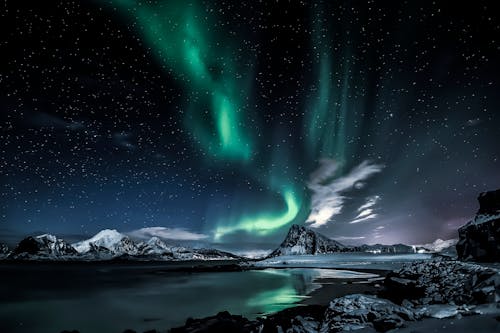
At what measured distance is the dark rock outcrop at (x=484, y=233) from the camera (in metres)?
20.3

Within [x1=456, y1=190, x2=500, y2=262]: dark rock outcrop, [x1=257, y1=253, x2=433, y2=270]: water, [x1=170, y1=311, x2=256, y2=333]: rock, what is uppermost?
[x1=456, y1=190, x2=500, y2=262]: dark rock outcrop

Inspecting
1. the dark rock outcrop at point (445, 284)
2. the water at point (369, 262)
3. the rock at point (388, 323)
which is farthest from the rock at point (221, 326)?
the water at point (369, 262)

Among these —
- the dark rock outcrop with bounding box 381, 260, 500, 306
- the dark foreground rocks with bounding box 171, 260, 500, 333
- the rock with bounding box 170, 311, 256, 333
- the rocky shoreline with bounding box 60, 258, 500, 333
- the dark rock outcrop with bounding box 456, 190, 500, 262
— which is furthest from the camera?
the dark rock outcrop with bounding box 456, 190, 500, 262

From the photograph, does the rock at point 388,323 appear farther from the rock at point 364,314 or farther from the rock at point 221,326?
the rock at point 221,326

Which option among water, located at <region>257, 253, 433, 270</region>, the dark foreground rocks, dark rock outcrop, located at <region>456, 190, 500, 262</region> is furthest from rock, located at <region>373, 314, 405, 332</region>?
water, located at <region>257, 253, 433, 270</region>

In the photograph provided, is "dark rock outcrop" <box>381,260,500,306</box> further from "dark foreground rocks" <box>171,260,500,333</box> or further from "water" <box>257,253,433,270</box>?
"water" <box>257,253,433,270</box>

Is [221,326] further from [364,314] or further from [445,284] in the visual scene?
[445,284]

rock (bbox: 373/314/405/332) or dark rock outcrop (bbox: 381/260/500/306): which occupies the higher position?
dark rock outcrop (bbox: 381/260/500/306)

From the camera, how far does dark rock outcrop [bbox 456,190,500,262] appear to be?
66.7 feet

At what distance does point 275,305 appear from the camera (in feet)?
70.1

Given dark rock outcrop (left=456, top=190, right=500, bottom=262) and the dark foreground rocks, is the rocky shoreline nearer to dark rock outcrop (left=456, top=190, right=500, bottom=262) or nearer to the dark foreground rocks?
the dark foreground rocks

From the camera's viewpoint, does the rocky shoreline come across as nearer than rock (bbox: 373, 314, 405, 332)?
No

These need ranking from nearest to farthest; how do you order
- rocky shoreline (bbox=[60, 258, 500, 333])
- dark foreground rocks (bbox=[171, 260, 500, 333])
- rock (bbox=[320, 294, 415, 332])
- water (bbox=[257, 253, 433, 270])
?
1. rock (bbox=[320, 294, 415, 332])
2. rocky shoreline (bbox=[60, 258, 500, 333])
3. dark foreground rocks (bbox=[171, 260, 500, 333])
4. water (bbox=[257, 253, 433, 270])

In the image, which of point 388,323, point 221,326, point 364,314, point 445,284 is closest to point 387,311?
point 364,314
